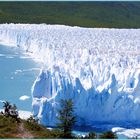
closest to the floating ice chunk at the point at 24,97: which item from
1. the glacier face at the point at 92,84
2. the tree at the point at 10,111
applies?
the glacier face at the point at 92,84

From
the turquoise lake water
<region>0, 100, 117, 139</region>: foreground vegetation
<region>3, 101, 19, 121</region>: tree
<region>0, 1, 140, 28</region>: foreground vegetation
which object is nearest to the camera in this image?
<region>0, 100, 117, 139</region>: foreground vegetation

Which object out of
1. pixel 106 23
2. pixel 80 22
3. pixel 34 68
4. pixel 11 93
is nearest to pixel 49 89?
pixel 11 93

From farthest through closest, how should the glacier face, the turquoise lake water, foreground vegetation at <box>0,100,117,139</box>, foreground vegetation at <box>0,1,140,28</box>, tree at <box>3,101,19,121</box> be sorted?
foreground vegetation at <box>0,1,140,28</box>, the turquoise lake water, the glacier face, tree at <box>3,101,19,121</box>, foreground vegetation at <box>0,100,117,139</box>

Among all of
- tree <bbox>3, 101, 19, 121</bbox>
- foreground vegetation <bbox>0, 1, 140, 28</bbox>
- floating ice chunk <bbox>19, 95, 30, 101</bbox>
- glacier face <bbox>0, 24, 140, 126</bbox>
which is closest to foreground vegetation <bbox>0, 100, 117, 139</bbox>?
tree <bbox>3, 101, 19, 121</bbox>

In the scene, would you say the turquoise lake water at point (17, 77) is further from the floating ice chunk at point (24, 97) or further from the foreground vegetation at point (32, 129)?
the foreground vegetation at point (32, 129)

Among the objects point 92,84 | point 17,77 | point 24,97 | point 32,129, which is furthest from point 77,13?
point 32,129

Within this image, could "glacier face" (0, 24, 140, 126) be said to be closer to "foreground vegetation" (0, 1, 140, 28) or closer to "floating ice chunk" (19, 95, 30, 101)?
"floating ice chunk" (19, 95, 30, 101)
